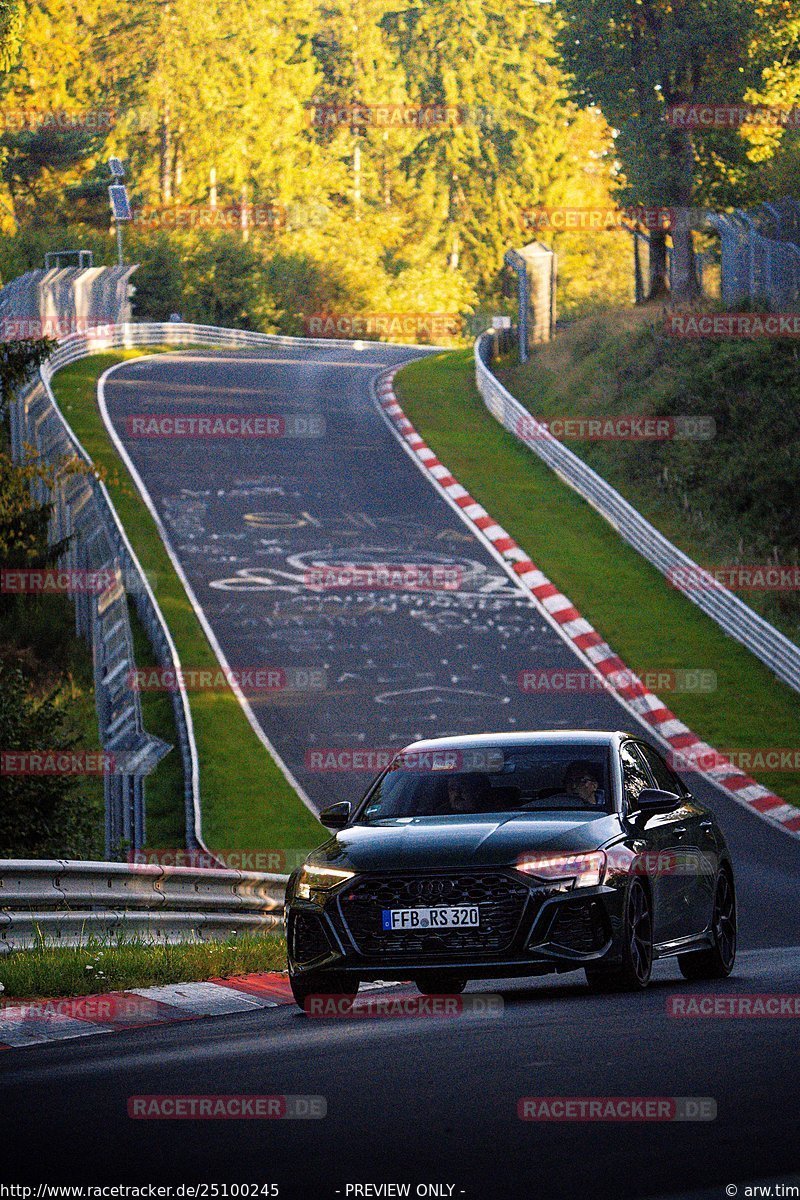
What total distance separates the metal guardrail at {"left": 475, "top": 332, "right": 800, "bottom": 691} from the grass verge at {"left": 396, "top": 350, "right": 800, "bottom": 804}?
0.17m

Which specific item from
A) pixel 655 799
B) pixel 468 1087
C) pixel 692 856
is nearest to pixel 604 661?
pixel 692 856

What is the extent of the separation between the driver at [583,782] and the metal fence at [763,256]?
110 ft

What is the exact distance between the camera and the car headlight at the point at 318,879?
10.6 m

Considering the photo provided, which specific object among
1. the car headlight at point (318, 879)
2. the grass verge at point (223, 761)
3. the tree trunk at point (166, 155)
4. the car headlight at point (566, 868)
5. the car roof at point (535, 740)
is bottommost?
the grass verge at point (223, 761)

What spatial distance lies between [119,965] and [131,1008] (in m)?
0.91

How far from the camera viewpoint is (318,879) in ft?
35.3

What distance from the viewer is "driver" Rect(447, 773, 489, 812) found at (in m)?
11.4

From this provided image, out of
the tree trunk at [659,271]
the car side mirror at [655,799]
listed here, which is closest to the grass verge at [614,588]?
the car side mirror at [655,799]

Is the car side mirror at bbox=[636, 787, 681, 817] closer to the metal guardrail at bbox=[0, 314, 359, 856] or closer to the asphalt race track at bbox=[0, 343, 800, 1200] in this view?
the asphalt race track at bbox=[0, 343, 800, 1200]

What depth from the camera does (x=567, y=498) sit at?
41312 mm

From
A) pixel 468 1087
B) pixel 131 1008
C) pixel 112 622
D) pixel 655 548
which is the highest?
pixel 468 1087

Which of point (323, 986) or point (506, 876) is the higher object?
point (506, 876)

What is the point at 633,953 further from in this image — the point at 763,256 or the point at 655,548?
the point at 763,256

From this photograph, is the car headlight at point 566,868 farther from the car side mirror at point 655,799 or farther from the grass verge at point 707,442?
the grass verge at point 707,442
